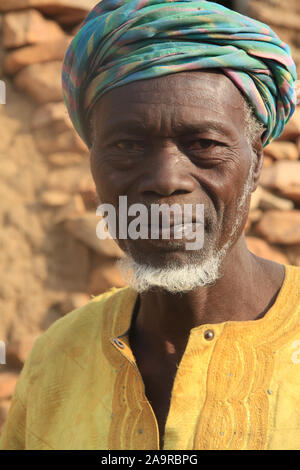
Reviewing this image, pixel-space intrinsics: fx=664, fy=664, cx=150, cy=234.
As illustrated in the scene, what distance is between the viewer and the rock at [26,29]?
4.14 m

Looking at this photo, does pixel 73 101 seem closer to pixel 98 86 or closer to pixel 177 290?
pixel 98 86

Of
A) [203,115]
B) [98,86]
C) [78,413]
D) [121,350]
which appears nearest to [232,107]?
[203,115]

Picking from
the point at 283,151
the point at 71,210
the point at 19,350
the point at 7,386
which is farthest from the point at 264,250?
the point at 7,386

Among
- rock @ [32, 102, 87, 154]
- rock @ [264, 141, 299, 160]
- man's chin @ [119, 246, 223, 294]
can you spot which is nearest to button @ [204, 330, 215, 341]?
man's chin @ [119, 246, 223, 294]

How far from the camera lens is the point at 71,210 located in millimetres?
3891

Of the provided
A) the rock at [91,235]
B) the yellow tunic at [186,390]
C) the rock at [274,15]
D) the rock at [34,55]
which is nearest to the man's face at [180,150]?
the yellow tunic at [186,390]

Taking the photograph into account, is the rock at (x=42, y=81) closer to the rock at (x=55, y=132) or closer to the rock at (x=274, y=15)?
the rock at (x=55, y=132)

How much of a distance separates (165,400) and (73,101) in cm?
95

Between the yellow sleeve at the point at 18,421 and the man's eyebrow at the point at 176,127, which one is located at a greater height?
the man's eyebrow at the point at 176,127

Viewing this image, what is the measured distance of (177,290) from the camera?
188cm

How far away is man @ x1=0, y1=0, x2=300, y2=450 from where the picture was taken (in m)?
1.79

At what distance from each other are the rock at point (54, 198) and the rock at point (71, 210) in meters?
0.03

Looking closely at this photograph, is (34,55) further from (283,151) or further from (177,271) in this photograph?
(177,271)

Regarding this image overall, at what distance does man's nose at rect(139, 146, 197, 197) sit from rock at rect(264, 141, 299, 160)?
2409 mm
